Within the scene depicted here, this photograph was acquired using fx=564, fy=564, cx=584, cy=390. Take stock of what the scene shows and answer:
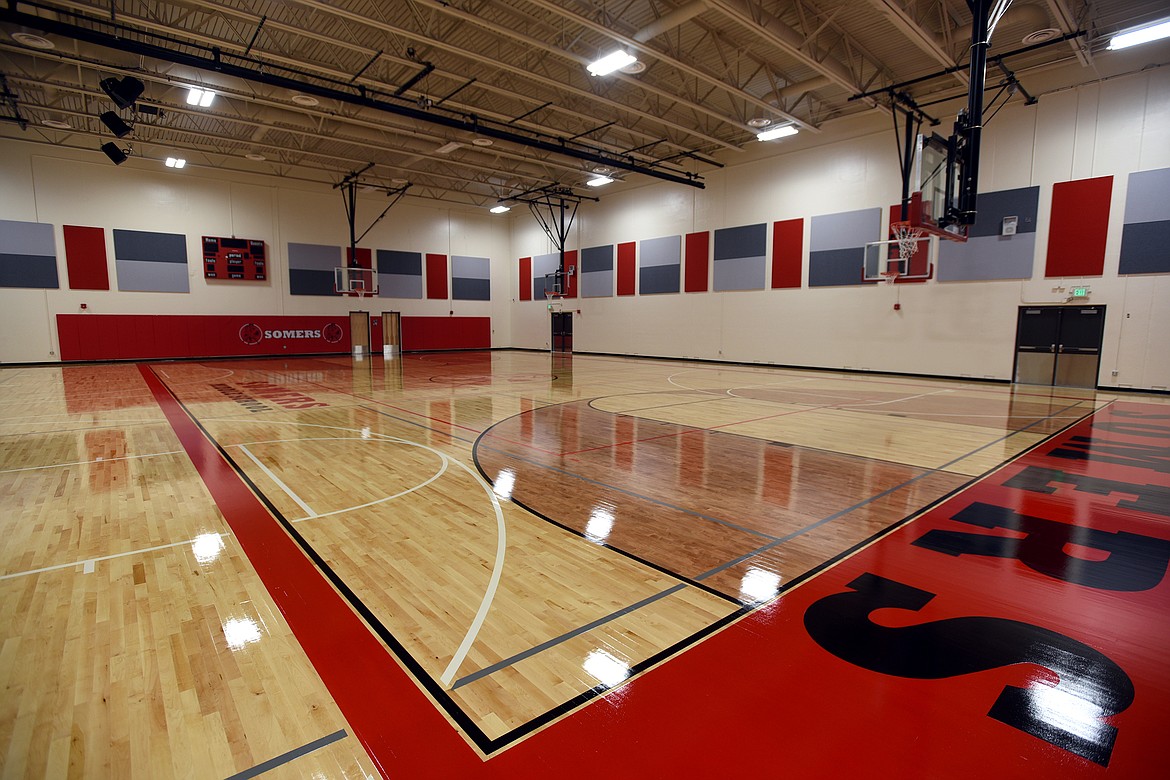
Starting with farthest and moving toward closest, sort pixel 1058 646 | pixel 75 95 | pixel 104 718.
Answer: pixel 75 95
pixel 1058 646
pixel 104 718

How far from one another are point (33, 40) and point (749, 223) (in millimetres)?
16542

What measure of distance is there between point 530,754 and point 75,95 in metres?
19.0

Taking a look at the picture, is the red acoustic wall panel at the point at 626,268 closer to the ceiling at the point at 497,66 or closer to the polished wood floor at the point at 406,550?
the ceiling at the point at 497,66

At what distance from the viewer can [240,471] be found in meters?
5.48

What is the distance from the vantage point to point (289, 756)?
75.1 inches

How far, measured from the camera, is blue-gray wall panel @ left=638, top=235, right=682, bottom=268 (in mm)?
19672

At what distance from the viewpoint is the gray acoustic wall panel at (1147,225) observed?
→ 11078 mm

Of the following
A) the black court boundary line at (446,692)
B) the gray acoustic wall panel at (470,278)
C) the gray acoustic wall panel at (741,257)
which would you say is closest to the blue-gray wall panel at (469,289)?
the gray acoustic wall panel at (470,278)

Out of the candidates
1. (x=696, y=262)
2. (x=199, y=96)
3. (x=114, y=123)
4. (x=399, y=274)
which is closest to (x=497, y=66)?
(x=199, y=96)

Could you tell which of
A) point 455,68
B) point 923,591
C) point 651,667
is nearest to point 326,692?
point 651,667

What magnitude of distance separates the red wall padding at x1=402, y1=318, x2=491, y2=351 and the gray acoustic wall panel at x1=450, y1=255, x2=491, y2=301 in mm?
1036

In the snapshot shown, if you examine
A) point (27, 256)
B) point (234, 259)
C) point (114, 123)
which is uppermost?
point (114, 123)

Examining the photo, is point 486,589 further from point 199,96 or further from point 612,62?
point 199,96

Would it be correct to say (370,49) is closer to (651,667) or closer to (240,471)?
(240,471)
